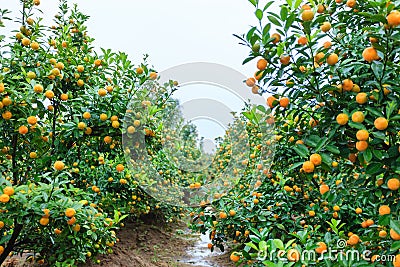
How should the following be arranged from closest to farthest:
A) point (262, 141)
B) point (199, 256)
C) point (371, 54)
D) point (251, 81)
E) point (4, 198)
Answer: point (371, 54), point (251, 81), point (4, 198), point (262, 141), point (199, 256)

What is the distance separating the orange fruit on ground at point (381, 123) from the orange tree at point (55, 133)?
141cm

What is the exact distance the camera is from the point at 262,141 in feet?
8.85

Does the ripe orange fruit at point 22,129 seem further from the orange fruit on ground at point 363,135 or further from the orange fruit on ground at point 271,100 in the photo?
the orange fruit on ground at point 363,135

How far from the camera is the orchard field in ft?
3.84

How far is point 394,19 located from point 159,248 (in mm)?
4523

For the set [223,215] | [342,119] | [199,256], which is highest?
[342,119]

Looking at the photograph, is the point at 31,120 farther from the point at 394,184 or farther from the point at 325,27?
the point at 394,184

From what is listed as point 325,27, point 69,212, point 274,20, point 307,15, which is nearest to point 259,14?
point 274,20

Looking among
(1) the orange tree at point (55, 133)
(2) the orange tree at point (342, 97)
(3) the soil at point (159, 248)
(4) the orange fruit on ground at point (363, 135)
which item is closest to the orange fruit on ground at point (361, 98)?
(2) the orange tree at point (342, 97)

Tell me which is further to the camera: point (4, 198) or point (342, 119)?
point (4, 198)

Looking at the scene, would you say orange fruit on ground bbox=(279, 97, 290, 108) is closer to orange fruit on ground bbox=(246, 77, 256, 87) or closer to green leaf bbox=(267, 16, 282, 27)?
orange fruit on ground bbox=(246, 77, 256, 87)

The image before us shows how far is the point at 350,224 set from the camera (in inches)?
88.0

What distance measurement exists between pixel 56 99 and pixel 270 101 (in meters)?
1.53

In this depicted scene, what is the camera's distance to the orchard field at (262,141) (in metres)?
1.17
